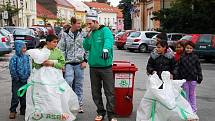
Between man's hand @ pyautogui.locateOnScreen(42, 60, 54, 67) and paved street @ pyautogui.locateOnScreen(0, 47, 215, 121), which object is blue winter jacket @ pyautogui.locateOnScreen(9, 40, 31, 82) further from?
man's hand @ pyautogui.locateOnScreen(42, 60, 54, 67)

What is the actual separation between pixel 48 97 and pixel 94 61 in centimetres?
114

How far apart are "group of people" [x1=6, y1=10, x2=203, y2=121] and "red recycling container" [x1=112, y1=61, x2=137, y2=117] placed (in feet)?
1.13

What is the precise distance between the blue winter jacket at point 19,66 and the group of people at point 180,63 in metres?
2.21

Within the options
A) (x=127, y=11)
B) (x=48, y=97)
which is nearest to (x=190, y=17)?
(x=48, y=97)

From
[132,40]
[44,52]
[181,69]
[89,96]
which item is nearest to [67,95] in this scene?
[44,52]

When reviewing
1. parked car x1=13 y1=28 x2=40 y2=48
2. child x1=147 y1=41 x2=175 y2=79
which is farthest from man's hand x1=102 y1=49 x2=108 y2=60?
parked car x1=13 y1=28 x2=40 y2=48

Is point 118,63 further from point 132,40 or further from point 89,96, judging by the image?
point 132,40

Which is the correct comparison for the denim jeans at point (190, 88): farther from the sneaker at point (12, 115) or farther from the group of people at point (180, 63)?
the sneaker at point (12, 115)

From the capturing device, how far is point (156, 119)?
7453mm

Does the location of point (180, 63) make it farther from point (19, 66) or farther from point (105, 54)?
point (19, 66)

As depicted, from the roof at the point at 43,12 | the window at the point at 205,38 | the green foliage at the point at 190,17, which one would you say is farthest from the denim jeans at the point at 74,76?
the roof at the point at 43,12

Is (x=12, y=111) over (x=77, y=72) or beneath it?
beneath

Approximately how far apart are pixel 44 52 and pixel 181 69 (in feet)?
8.26

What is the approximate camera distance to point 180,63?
862cm
